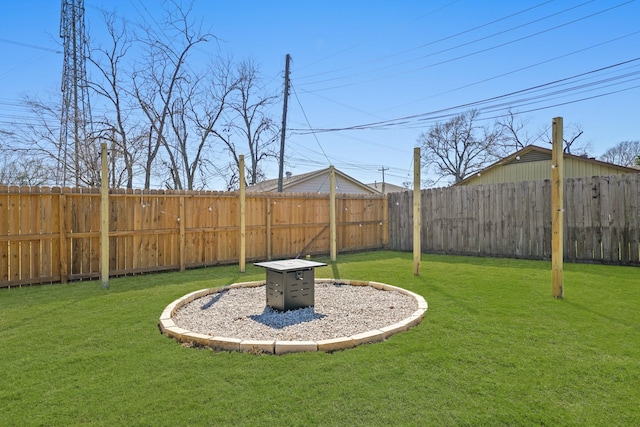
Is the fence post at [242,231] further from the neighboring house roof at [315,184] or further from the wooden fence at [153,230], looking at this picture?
the neighboring house roof at [315,184]

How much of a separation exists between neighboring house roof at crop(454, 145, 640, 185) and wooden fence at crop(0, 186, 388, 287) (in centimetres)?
770

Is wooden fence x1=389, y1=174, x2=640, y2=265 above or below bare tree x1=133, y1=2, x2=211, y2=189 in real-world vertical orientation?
below

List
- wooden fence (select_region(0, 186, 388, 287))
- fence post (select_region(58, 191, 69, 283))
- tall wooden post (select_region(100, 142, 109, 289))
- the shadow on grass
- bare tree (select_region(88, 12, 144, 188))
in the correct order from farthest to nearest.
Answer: bare tree (select_region(88, 12, 144, 188))
fence post (select_region(58, 191, 69, 283))
wooden fence (select_region(0, 186, 388, 287))
tall wooden post (select_region(100, 142, 109, 289))
the shadow on grass

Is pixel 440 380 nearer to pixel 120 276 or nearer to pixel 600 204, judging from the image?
pixel 120 276

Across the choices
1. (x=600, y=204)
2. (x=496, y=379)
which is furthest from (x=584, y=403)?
(x=600, y=204)

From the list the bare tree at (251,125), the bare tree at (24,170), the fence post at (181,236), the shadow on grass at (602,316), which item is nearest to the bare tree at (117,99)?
the bare tree at (24,170)

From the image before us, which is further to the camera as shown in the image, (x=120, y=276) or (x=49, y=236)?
(x=120, y=276)

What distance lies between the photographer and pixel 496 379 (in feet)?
7.50

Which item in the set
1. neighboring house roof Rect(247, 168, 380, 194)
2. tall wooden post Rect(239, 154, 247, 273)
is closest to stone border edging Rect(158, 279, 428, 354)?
tall wooden post Rect(239, 154, 247, 273)

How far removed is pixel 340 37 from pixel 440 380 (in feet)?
42.1

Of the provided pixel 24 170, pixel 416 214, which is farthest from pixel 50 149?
pixel 416 214

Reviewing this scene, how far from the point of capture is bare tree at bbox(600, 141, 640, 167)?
24936 mm

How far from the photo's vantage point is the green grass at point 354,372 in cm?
194

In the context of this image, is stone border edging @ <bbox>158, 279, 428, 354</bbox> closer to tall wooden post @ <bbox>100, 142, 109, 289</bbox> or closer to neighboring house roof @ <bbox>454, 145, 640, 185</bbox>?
tall wooden post @ <bbox>100, 142, 109, 289</bbox>
